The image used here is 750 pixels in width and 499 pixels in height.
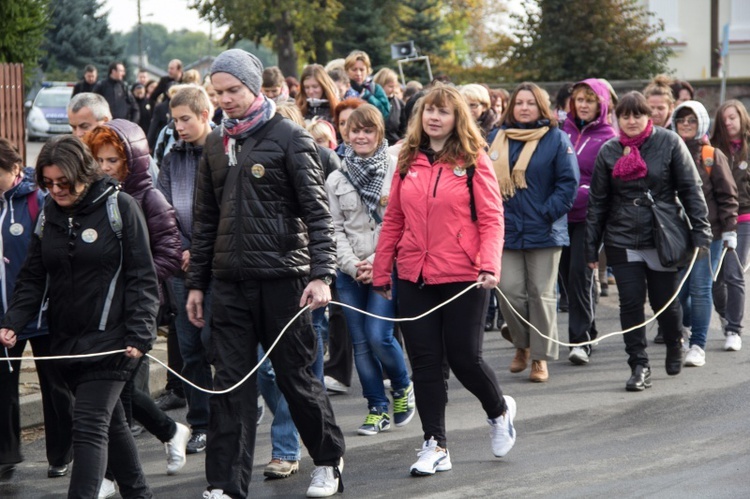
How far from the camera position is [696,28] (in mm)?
38406

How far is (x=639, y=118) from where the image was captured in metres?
8.26

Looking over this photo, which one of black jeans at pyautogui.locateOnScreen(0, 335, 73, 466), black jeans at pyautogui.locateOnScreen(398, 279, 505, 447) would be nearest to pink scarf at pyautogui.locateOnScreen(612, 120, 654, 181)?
black jeans at pyautogui.locateOnScreen(398, 279, 505, 447)

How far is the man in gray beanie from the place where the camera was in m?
5.77

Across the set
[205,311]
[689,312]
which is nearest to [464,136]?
[205,311]

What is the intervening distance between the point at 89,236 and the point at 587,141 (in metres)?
5.19

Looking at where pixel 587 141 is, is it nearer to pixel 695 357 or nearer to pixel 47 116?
pixel 695 357

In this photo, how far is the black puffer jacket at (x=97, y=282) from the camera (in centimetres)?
561

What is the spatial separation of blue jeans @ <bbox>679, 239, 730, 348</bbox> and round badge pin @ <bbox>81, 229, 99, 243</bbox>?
17.3 feet

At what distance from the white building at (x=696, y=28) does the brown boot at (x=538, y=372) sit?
30.5m

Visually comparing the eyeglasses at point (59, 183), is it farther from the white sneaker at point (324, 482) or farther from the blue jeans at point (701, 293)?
the blue jeans at point (701, 293)

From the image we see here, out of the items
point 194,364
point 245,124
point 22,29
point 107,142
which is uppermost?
point 22,29

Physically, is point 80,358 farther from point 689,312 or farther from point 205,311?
point 689,312

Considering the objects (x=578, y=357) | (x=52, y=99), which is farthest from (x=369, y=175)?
(x=52, y=99)

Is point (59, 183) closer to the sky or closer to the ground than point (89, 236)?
closer to the sky
